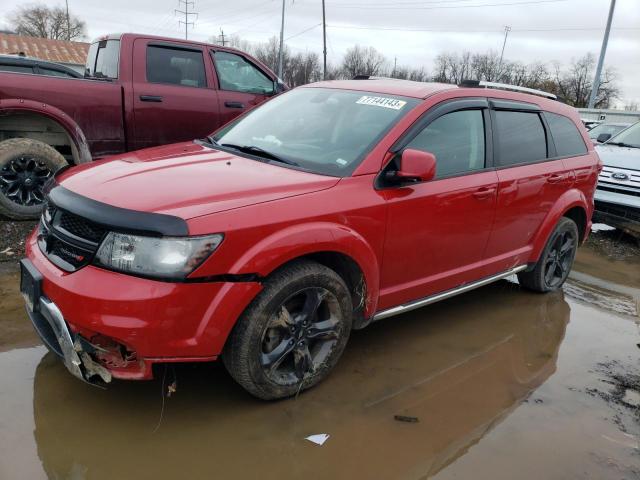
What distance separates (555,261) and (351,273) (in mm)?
2816

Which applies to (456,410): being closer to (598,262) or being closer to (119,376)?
(119,376)

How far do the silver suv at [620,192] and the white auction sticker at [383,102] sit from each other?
5.14 m

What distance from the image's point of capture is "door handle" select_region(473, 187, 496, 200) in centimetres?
376

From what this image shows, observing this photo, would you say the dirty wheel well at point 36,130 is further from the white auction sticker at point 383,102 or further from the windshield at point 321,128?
the white auction sticker at point 383,102

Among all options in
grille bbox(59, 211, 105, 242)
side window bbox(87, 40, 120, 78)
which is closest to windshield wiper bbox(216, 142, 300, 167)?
grille bbox(59, 211, 105, 242)

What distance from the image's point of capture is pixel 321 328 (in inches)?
120

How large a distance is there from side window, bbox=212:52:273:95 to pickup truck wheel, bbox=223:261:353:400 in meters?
4.37

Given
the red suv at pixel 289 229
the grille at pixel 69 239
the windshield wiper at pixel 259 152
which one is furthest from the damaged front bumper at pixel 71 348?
the windshield wiper at pixel 259 152

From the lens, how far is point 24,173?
5.32 metres

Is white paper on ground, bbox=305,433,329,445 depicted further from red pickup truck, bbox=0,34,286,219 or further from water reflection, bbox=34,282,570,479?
red pickup truck, bbox=0,34,286,219

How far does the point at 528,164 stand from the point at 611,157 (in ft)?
14.6

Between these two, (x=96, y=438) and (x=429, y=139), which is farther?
(x=429, y=139)

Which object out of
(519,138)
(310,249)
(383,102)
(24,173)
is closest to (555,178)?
(519,138)

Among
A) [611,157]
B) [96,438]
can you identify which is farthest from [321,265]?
[611,157]
